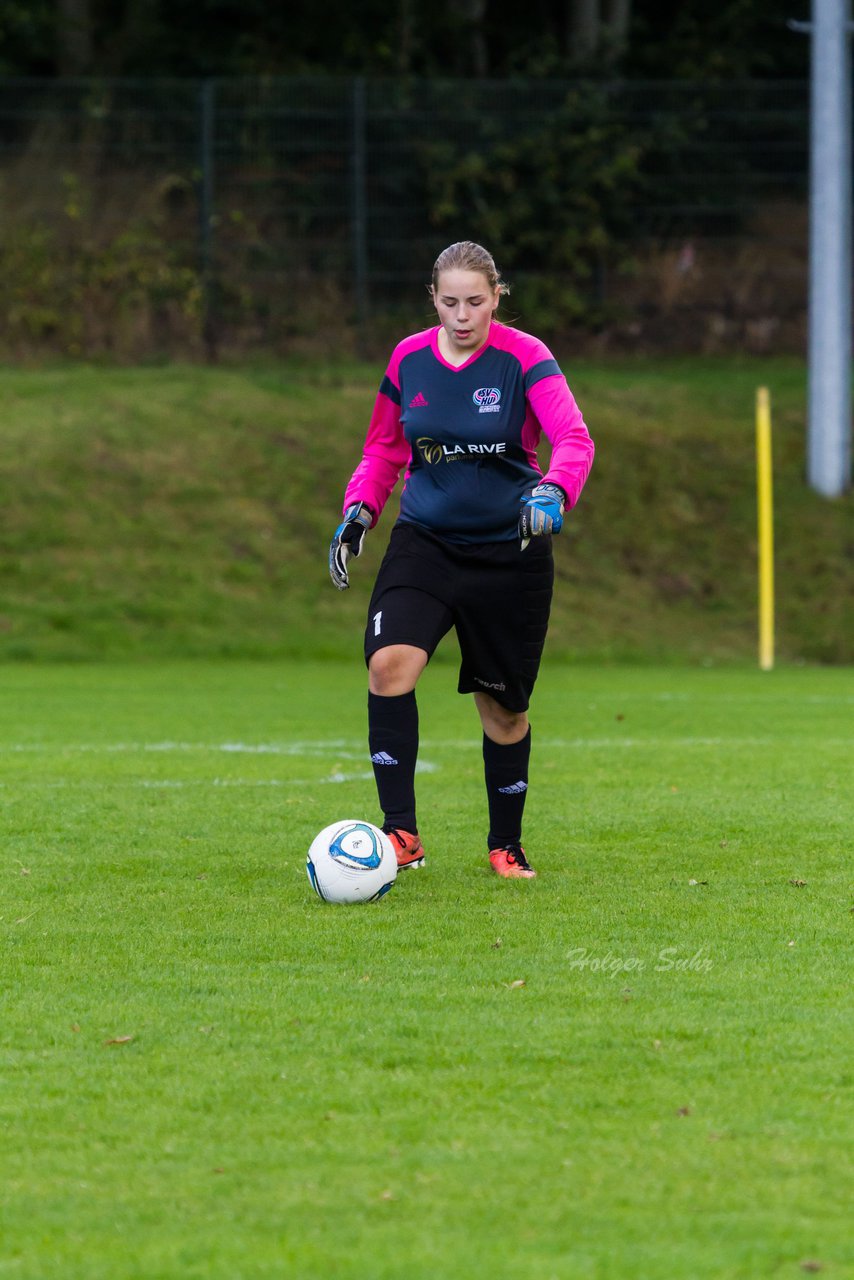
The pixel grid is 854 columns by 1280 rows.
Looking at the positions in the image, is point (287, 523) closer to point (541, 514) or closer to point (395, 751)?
point (395, 751)

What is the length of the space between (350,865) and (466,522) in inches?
49.6

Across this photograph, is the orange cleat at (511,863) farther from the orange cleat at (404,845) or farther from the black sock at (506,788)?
the orange cleat at (404,845)

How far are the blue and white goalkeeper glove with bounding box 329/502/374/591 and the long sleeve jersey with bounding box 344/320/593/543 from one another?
0.77 ft

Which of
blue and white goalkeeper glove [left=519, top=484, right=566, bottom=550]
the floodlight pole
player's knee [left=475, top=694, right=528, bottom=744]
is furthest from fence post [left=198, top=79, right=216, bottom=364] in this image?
blue and white goalkeeper glove [left=519, top=484, right=566, bottom=550]

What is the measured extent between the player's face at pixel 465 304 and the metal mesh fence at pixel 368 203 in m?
19.0

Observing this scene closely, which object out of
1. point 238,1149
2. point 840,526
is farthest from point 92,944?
point 840,526

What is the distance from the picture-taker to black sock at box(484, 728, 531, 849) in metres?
6.46

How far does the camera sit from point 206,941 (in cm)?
527

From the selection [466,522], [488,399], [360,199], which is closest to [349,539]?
[466,522]

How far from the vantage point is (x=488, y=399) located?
20.0 feet

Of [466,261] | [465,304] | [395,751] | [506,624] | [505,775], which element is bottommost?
[505,775]

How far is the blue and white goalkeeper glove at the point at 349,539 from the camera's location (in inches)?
255

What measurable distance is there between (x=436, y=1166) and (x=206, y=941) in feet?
6.78

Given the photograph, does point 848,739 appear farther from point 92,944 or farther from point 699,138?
point 699,138
